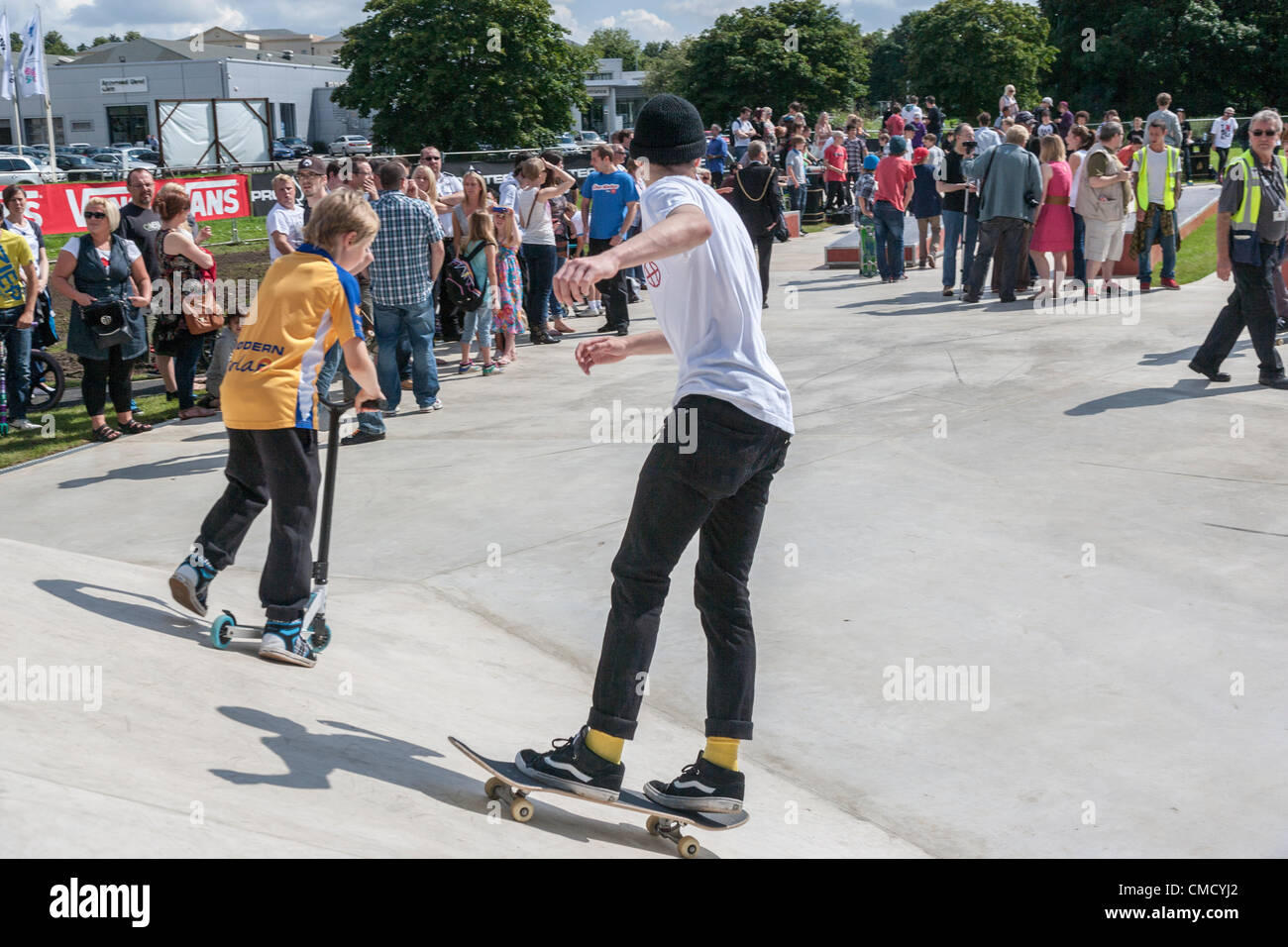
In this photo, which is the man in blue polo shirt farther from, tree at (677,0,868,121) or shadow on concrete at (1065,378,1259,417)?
tree at (677,0,868,121)

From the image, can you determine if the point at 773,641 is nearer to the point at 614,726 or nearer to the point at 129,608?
the point at 614,726

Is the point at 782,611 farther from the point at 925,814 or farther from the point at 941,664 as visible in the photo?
the point at 925,814

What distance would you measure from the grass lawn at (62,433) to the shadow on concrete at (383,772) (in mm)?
5906

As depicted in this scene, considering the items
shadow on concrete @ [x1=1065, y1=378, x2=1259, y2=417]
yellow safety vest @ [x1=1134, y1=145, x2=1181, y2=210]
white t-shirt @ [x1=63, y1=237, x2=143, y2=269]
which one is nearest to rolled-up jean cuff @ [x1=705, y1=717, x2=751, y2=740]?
shadow on concrete @ [x1=1065, y1=378, x2=1259, y2=417]

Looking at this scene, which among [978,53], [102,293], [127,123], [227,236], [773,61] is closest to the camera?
[102,293]

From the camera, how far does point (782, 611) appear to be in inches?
212

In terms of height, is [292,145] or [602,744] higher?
[292,145]

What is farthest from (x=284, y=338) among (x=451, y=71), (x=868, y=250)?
(x=451, y=71)

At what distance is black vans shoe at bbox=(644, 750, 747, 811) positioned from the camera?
3.50m

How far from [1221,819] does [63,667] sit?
3.83 meters

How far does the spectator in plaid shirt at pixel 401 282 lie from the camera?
9195 mm

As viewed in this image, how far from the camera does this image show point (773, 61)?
67.8 metres

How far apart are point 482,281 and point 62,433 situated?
3798mm
